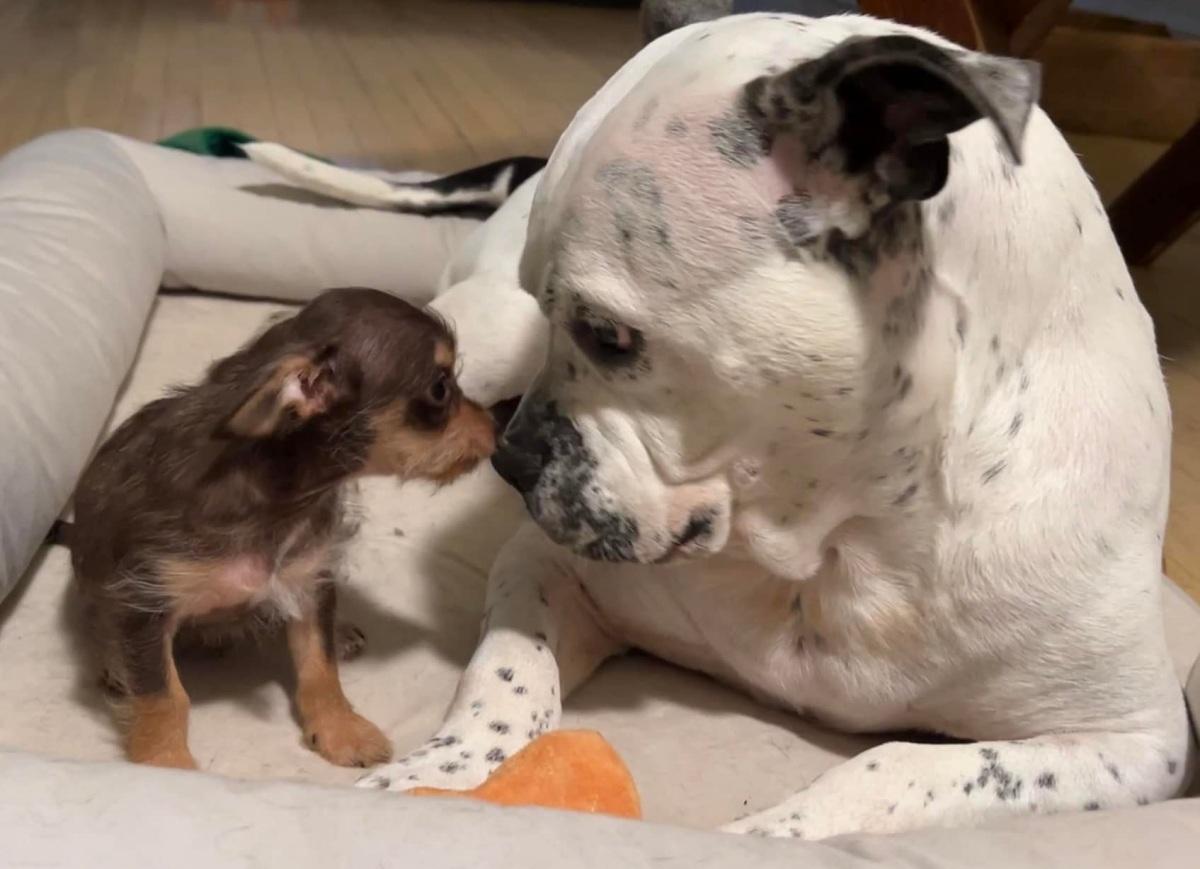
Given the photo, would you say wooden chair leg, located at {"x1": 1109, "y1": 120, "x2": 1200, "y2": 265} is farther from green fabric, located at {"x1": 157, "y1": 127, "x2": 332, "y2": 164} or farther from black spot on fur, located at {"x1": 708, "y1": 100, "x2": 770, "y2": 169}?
black spot on fur, located at {"x1": 708, "y1": 100, "x2": 770, "y2": 169}

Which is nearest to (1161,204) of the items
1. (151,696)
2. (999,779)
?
(999,779)

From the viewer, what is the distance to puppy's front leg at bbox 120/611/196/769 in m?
1.66

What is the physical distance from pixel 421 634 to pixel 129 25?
6.23 metres

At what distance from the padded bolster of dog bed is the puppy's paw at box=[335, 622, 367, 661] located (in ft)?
1.67

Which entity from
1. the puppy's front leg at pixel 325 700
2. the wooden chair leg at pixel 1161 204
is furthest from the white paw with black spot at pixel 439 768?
the wooden chair leg at pixel 1161 204

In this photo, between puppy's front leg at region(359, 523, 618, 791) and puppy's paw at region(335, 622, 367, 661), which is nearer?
puppy's front leg at region(359, 523, 618, 791)

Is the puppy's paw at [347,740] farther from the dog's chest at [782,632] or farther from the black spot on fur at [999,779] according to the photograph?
the black spot on fur at [999,779]

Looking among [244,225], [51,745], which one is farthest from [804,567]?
[244,225]

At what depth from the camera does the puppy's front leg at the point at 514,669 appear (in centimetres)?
162

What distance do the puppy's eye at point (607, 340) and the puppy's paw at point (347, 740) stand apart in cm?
69

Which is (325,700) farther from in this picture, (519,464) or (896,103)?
(896,103)

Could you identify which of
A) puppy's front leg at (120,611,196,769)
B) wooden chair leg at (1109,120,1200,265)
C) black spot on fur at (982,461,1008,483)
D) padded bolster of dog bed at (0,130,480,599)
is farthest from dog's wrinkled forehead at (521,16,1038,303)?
wooden chair leg at (1109,120,1200,265)

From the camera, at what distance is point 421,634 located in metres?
2.09

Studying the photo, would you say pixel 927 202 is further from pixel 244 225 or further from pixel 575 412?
pixel 244 225
